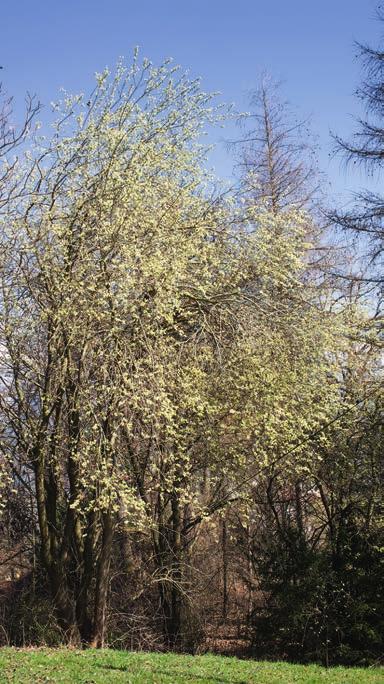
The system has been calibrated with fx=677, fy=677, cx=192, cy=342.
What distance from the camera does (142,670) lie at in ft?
25.6

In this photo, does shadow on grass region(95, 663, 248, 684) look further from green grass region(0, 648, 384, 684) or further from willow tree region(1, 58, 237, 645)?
willow tree region(1, 58, 237, 645)

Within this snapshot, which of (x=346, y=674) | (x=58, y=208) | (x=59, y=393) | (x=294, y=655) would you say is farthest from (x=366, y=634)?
(x=58, y=208)

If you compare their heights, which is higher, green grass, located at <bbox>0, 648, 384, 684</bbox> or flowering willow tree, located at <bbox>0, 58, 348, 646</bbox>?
flowering willow tree, located at <bbox>0, 58, 348, 646</bbox>

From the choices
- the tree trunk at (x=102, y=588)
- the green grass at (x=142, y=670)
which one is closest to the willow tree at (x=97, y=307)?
the tree trunk at (x=102, y=588)

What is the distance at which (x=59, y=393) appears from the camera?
10.8 metres

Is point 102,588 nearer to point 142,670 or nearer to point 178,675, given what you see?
point 142,670

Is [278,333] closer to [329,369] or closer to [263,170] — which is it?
[329,369]

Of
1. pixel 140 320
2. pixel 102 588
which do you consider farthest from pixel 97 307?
pixel 102 588

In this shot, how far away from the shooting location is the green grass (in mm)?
7234

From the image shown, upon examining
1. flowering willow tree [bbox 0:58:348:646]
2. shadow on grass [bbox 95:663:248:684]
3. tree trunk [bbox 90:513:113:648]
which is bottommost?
shadow on grass [bbox 95:663:248:684]

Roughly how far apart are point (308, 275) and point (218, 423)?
5.68 meters

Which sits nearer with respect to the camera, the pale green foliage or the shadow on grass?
the shadow on grass

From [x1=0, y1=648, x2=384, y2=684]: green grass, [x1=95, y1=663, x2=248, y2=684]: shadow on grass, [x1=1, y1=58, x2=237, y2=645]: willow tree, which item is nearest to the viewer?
[x1=0, y1=648, x2=384, y2=684]: green grass

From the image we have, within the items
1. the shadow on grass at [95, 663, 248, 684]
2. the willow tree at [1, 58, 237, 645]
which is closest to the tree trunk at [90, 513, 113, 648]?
the willow tree at [1, 58, 237, 645]
